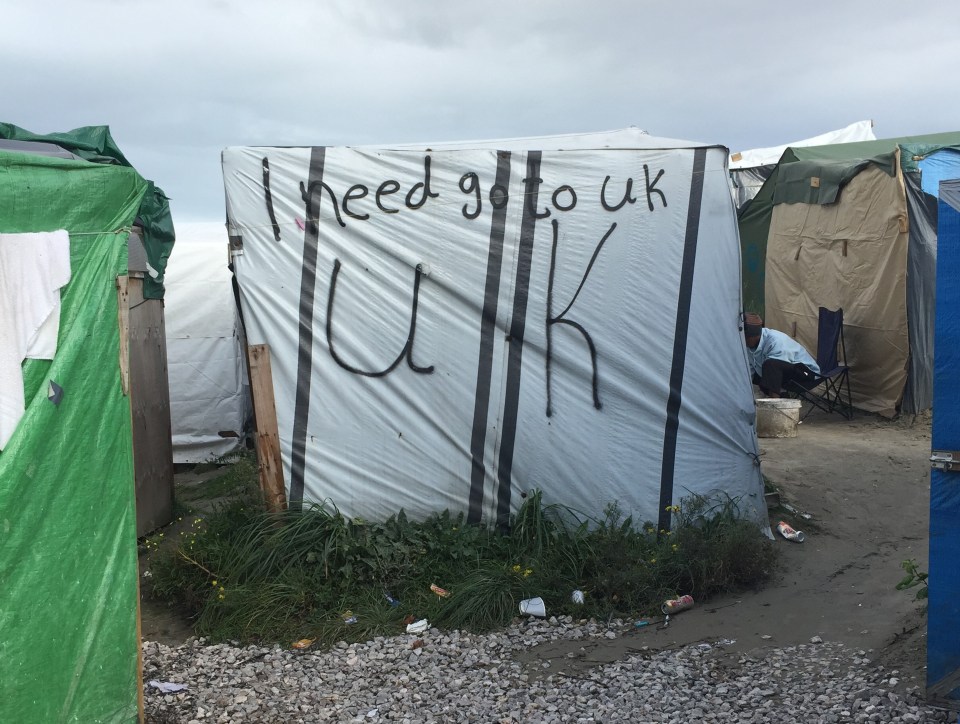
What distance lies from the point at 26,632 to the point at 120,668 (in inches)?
18.9

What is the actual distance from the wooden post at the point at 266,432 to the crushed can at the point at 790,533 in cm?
355

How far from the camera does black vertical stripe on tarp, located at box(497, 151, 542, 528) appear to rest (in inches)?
247

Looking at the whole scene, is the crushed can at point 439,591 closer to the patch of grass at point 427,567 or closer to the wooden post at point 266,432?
the patch of grass at point 427,567

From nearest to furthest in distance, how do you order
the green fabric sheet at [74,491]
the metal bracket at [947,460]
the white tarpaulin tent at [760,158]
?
the green fabric sheet at [74,491], the metal bracket at [947,460], the white tarpaulin tent at [760,158]

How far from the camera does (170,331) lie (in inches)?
405

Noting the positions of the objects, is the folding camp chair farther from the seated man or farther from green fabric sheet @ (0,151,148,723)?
green fabric sheet @ (0,151,148,723)

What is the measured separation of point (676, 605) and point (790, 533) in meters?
1.42

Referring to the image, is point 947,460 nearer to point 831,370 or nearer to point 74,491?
point 74,491

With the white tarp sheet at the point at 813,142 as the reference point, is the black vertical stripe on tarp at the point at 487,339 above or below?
below

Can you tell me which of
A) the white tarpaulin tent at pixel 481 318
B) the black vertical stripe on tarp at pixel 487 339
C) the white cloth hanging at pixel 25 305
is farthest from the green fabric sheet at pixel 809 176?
the white cloth hanging at pixel 25 305

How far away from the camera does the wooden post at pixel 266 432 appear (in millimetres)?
6145

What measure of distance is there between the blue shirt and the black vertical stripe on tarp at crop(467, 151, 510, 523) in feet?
13.9

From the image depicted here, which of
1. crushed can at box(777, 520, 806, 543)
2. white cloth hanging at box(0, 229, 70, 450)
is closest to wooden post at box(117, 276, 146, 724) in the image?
white cloth hanging at box(0, 229, 70, 450)

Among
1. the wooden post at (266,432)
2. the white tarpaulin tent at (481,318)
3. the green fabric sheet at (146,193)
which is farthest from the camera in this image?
the green fabric sheet at (146,193)
